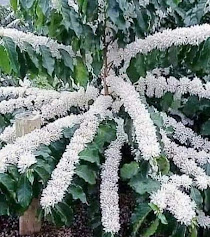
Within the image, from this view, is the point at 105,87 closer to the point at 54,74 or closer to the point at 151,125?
the point at 54,74

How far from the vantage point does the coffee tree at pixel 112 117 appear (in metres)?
1.28

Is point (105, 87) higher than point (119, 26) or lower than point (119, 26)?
lower

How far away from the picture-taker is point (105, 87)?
5.51 ft

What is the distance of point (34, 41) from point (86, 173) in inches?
17.0

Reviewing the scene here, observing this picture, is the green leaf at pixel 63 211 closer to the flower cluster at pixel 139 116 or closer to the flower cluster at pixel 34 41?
the flower cluster at pixel 139 116

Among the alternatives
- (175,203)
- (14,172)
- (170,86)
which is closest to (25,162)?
(14,172)

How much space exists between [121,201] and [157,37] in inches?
22.3

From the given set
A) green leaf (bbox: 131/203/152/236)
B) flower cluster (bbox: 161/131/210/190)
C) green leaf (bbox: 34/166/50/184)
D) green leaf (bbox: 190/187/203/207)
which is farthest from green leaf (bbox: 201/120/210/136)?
green leaf (bbox: 34/166/50/184)

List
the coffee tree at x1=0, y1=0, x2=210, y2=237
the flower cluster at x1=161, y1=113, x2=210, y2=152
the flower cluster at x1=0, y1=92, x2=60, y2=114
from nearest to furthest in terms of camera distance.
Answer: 1. the coffee tree at x1=0, y1=0, x2=210, y2=237
2. the flower cluster at x1=161, y1=113, x2=210, y2=152
3. the flower cluster at x1=0, y1=92, x2=60, y2=114

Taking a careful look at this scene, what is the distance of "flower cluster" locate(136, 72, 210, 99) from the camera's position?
1.62 meters

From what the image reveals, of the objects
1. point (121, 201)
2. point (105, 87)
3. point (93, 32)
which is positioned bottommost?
point (121, 201)

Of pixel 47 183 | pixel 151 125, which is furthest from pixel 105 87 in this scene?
pixel 47 183

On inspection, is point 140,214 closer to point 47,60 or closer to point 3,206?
point 3,206

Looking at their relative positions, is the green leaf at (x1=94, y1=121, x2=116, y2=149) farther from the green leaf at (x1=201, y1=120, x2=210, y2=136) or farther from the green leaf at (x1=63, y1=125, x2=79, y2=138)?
the green leaf at (x1=201, y1=120, x2=210, y2=136)
